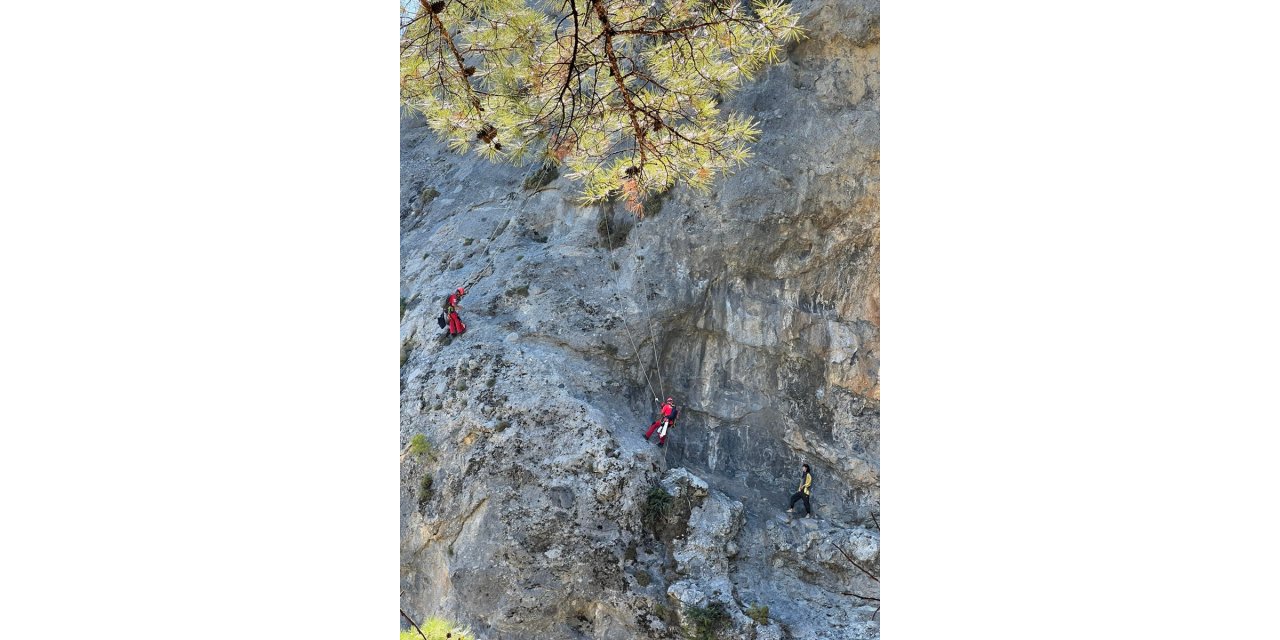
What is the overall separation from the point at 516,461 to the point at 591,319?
1.84 m

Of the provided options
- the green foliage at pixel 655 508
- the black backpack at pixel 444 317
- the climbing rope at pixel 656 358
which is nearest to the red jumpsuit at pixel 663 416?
the climbing rope at pixel 656 358

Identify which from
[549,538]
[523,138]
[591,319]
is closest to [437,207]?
[591,319]

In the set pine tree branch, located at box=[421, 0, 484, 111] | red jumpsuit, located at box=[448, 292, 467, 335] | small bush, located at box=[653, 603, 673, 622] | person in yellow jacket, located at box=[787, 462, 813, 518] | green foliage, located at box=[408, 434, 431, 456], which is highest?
pine tree branch, located at box=[421, 0, 484, 111]

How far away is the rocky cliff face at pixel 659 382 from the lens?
6859mm

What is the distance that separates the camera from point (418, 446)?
24.1 ft

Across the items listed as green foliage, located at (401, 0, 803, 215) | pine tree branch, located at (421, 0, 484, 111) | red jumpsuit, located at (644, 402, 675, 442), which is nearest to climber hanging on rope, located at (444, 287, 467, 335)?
red jumpsuit, located at (644, 402, 675, 442)

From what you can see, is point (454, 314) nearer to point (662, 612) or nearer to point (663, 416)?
point (663, 416)

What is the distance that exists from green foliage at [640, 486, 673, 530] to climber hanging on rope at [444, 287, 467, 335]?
2.57 metres

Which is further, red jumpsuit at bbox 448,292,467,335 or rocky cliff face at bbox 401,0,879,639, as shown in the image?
red jumpsuit at bbox 448,292,467,335

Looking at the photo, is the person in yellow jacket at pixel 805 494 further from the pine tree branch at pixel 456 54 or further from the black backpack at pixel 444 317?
the pine tree branch at pixel 456 54

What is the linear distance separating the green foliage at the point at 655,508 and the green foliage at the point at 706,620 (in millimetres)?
878

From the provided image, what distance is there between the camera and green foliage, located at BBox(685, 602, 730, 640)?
656 centimetres

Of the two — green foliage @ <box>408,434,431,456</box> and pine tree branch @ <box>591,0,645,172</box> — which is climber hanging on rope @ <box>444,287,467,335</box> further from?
pine tree branch @ <box>591,0,645,172</box>

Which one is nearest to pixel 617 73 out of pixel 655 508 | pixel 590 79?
pixel 590 79
